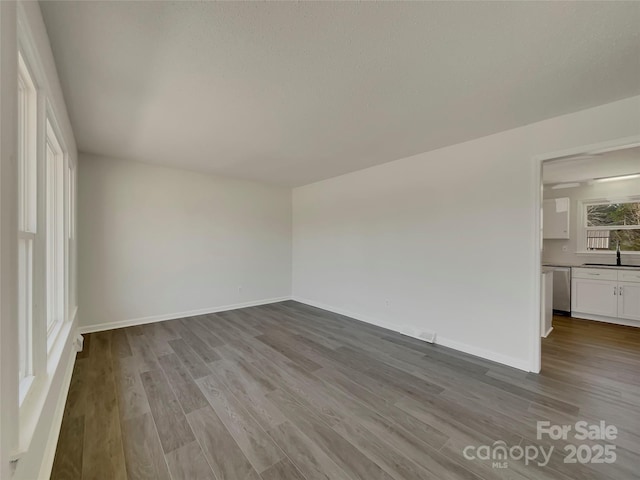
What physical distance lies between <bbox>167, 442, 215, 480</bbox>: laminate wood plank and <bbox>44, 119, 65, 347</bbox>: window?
5.55ft

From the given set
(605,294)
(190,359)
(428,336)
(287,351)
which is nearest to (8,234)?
(190,359)

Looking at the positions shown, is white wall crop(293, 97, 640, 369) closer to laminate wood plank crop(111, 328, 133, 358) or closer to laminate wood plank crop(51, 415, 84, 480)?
laminate wood plank crop(111, 328, 133, 358)

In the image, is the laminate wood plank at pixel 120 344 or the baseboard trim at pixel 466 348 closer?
the baseboard trim at pixel 466 348

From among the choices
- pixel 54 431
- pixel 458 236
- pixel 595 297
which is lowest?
pixel 54 431

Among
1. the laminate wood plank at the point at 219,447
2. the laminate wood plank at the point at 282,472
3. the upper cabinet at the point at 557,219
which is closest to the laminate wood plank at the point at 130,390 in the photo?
the laminate wood plank at the point at 219,447

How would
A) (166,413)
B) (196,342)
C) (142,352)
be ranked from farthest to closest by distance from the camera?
(196,342), (142,352), (166,413)

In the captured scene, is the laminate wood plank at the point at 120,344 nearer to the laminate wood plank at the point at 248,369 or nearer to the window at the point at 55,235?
the window at the point at 55,235

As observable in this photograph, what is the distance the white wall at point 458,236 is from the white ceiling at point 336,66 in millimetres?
261

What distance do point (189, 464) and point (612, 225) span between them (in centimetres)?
701

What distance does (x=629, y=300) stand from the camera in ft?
13.0

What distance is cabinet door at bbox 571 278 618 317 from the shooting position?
4.10m

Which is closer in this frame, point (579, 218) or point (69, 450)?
point (69, 450)

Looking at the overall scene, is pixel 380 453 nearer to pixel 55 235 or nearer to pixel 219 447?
pixel 219 447

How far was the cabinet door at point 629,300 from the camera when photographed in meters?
3.90
